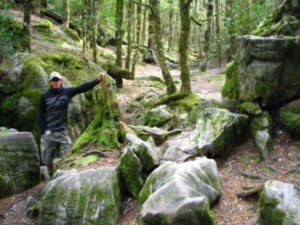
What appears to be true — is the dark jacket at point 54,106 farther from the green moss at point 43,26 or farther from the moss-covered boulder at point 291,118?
the green moss at point 43,26

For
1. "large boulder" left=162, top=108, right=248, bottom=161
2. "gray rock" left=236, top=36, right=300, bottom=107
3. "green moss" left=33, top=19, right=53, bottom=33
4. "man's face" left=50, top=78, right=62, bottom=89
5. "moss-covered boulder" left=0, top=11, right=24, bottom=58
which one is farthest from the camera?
"green moss" left=33, top=19, right=53, bottom=33

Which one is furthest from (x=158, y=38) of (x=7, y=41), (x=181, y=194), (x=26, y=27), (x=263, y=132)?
(x=181, y=194)

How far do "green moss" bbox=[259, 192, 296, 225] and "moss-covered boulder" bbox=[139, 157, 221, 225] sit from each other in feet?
2.30

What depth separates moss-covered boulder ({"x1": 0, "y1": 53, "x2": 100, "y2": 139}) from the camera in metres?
11.2

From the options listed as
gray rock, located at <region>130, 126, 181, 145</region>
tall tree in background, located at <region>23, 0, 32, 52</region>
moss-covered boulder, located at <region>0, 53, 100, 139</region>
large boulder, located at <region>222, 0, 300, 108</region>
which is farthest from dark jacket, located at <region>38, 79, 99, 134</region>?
tall tree in background, located at <region>23, 0, 32, 52</region>

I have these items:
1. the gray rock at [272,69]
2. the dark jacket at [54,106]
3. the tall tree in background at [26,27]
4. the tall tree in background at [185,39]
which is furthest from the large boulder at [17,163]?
the tall tree in background at [26,27]

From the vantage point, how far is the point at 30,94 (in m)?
11.3

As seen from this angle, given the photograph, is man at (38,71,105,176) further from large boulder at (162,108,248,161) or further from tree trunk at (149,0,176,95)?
tree trunk at (149,0,176,95)

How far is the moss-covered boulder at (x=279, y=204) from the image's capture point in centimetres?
507

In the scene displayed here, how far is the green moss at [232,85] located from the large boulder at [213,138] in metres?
0.79

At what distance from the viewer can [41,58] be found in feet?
40.7

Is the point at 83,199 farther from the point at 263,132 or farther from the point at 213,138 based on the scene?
the point at 263,132

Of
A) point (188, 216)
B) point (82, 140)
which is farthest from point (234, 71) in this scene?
point (188, 216)

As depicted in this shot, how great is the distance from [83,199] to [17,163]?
8.74 feet
